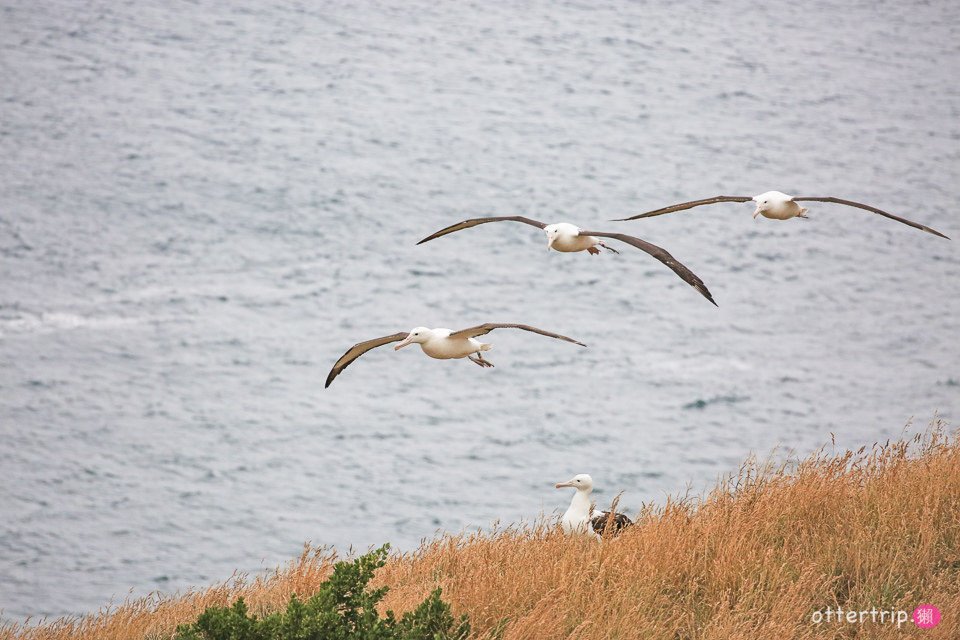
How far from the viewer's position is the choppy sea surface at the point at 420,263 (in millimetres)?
47438

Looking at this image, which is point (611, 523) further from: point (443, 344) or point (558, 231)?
point (443, 344)

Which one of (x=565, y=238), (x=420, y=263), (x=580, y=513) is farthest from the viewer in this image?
(x=420, y=263)

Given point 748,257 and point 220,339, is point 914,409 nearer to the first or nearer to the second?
point 748,257

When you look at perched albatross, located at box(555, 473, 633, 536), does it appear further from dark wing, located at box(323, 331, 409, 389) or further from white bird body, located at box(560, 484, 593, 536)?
dark wing, located at box(323, 331, 409, 389)

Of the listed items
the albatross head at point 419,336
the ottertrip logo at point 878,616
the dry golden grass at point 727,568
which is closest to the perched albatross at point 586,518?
the dry golden grass at point 727,568

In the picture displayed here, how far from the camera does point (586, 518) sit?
31.8 ft

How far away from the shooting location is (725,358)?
57562 mm

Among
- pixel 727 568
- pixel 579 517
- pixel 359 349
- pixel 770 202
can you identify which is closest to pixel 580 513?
pixel 579 517

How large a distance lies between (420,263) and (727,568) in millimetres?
57481

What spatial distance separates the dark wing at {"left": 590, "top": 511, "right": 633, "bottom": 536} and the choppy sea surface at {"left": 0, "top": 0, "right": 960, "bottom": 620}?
27922 millimetres

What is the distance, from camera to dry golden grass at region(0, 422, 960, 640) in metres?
7.37

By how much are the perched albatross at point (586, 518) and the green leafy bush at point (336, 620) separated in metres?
2.81

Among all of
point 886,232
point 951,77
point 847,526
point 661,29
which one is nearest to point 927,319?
point 886,232

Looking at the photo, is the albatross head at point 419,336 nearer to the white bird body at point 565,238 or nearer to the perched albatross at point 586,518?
the white bird body at point 565,238
